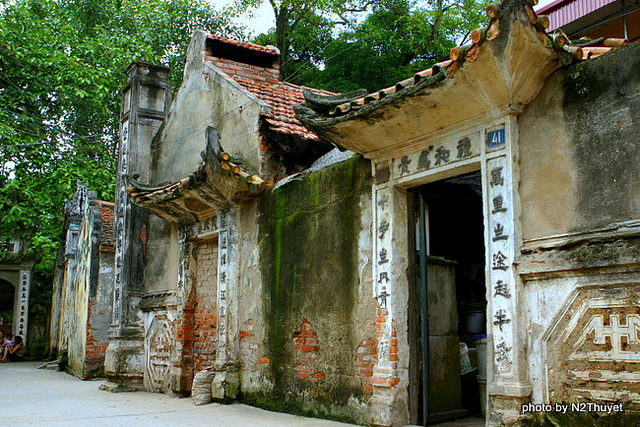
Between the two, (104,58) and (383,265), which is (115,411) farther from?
(104,58)

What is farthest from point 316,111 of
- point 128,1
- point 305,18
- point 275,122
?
point 128,1

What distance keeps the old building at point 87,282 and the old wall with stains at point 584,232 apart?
421 inches

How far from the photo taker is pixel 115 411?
8.20 meters

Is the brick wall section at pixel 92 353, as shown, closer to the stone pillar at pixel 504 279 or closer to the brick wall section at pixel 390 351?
the brick wall section at pixel 390 351

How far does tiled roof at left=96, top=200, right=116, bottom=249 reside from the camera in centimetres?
1389

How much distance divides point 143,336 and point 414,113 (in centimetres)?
750

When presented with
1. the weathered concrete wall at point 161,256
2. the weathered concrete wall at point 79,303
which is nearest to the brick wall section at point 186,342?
the weathered concrete wall at point 161,256

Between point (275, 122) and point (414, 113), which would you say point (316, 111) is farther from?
point (275, 122)

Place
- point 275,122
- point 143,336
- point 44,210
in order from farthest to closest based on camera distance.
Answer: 1. point 44,210
2. point 143,336
3. point 275,122

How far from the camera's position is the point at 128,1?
68.6 feet

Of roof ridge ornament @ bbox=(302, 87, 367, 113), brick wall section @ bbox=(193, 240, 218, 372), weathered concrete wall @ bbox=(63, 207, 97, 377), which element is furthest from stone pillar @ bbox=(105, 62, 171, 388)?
roof ridge ornament @ bbox=(302, 87, 367, 113)

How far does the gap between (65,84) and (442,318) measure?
46.9 ft

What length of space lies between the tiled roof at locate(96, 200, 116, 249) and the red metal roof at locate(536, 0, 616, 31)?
9.93 meters

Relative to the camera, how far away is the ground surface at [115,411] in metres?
7.06
